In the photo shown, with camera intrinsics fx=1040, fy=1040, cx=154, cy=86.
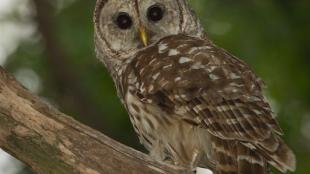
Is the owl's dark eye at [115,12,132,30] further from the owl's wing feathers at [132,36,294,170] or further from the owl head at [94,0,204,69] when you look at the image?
the owl's wing feathers at [132,36,294,170]

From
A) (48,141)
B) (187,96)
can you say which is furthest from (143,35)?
(48,141)

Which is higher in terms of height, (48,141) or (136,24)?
(136,24)

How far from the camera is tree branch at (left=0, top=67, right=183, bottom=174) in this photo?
513cm

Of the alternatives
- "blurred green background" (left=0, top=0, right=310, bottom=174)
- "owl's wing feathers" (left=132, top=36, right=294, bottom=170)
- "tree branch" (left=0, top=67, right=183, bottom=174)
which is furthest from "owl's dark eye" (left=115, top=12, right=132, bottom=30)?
"tree branch" (left=0, top=67, right=183, bottom=174)

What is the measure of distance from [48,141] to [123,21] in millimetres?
1650

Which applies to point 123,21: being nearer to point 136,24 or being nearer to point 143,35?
point 136,24

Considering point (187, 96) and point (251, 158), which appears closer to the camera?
point (251, 158)

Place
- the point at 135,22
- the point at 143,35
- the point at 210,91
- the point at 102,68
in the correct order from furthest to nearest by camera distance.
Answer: the point at 102,68, the point at 135,22, the point at 143,35, the point at 210,91

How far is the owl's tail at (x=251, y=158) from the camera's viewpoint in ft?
17.0

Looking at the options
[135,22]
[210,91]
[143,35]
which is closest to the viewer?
[210,91]

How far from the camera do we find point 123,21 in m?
6.61

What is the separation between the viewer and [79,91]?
24.8 feet

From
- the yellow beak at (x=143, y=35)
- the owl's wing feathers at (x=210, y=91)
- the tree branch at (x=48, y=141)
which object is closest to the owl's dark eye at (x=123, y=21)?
the yellow beak at (x=143, y=35)

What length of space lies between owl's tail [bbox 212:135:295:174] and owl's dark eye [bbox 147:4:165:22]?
1495 mm
